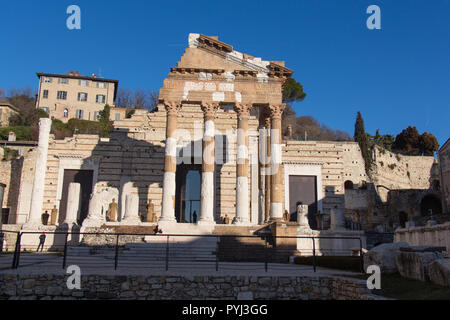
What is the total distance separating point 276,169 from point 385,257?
471 inches

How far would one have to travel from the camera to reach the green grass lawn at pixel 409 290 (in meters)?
8.49

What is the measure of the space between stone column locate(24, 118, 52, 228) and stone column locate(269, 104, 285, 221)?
15142 mm

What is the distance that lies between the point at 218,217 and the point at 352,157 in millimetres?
21983

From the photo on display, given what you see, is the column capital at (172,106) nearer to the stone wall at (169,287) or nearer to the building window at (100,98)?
the stone wall at (169,287)

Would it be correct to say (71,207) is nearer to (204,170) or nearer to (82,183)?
(82,183)

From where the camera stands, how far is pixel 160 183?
31641 millimetres

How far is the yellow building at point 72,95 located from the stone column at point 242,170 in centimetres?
4458

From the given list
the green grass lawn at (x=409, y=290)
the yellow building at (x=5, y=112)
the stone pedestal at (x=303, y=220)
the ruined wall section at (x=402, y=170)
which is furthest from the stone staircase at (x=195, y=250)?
the yellow building at (x=5, y=112)

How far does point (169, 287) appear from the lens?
1138cm

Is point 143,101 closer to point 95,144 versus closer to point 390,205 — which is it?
point 95,144

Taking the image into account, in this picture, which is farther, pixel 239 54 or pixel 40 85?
pixel 40 85

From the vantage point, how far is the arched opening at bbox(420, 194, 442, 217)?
4441 centimetres

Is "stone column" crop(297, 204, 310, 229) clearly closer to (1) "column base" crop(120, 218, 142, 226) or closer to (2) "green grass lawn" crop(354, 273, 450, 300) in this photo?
(1) "column base" crop(120, 218, 142, 226)
